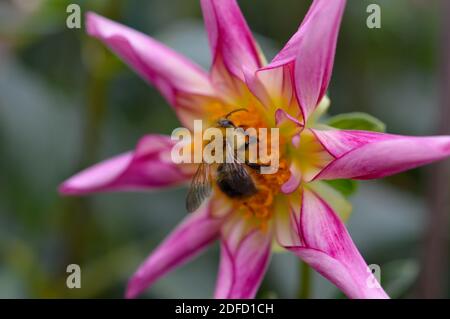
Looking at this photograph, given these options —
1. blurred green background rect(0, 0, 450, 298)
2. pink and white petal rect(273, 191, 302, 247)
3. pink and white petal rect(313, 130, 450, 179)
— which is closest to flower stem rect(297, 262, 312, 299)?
pink and white petal rect(273, 191, 302, 247)

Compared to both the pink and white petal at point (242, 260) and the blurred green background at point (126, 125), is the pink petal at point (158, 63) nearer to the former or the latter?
the pink and white petal at point (242, 260)

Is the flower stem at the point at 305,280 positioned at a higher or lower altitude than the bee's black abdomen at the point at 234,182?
lower

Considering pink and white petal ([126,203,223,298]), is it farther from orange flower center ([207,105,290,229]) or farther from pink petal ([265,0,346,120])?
pink petal ([265,0,346,120])

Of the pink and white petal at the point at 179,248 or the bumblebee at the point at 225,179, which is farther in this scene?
the pink and white petal at the point at 179,248

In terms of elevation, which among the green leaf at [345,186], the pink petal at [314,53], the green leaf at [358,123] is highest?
the pink petal at [314,53]

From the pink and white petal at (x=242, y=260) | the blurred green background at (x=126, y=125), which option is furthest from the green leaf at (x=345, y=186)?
the blurred green background at (x=126, y=125)

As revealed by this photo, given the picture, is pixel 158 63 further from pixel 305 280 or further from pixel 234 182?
pixel 305 280
